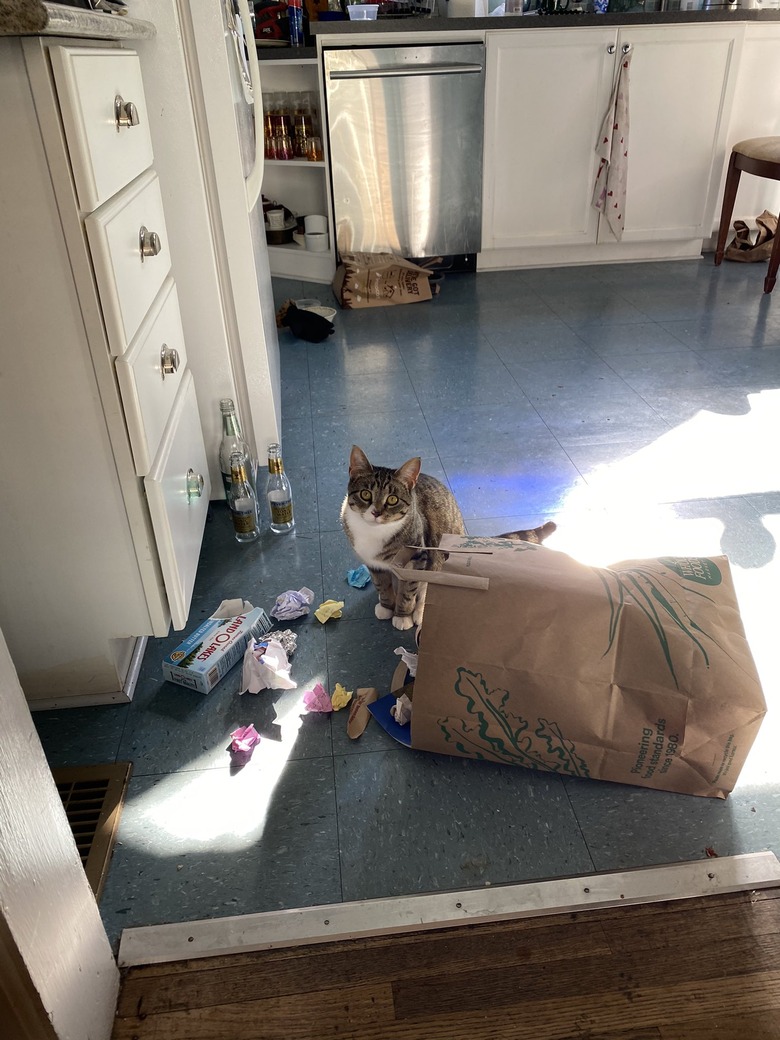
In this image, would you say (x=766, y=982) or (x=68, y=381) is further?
(x=68, y=381)

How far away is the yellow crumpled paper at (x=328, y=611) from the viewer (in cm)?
161

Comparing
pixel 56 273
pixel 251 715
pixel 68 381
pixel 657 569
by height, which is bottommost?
pixel 251 715

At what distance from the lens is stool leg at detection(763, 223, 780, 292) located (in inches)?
127

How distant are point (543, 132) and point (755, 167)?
0.89 m

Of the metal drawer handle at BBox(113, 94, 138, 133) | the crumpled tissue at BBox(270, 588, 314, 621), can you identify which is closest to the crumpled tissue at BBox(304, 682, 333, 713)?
the crumpled tissue at BBox(270, 588, 314, 621)

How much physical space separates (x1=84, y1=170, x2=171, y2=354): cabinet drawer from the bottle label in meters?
0.60

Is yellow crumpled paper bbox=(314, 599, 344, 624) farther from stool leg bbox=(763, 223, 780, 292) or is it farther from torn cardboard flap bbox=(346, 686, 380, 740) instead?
stool leg bbox=(763, 223, 780, 292)

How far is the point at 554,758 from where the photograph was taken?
1215mm

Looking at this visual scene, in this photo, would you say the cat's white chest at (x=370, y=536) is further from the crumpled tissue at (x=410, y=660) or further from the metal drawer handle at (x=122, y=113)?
the metal drawer handle at (x=122, y=113)

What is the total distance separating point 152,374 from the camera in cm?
133

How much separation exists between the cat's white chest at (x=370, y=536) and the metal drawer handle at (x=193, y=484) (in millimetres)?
305

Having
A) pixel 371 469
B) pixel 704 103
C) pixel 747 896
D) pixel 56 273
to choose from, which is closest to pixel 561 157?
pixel 704 103

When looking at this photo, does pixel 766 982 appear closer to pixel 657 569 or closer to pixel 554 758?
pixel 554 758

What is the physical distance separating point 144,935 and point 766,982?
2.63 feet
